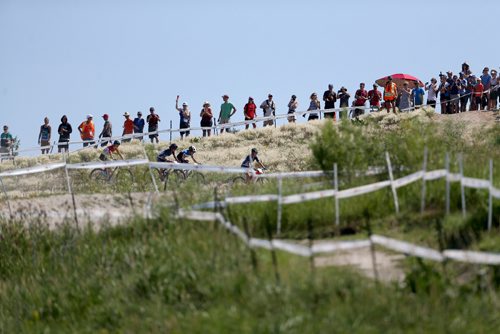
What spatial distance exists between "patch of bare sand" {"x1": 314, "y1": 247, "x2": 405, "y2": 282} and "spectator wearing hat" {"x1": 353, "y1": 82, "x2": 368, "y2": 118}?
24.7m

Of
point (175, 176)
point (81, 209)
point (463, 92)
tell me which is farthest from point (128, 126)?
point (81, 209)

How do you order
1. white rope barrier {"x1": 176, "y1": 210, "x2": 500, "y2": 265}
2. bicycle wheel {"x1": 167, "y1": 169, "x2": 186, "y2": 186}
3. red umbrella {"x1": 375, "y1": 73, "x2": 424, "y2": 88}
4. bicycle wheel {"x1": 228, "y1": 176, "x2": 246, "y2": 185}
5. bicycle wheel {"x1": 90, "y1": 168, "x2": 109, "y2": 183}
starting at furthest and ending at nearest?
1. red umbrella {"x1": 375, "y1": 73, "x2": 424, "y2": 88}
2. bicycle wheel {"x1": 90, "y1": 168, "x2": 109, "y2": 183}
3. bicycle wheel {"x1": 167, "y1": 169, "x2": 186, "y2": 186}
4. bicycle wheel {"x1": 228, "y1": 176, "x2": 246, "y2": 185}
5. white rope barrier {"x1": 176, "y1": 210, "x2": 500, "y2": 265}

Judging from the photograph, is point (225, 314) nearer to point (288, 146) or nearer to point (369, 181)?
point (369, 181)

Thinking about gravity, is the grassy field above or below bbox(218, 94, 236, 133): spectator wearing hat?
below

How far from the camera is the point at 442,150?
2262 cm

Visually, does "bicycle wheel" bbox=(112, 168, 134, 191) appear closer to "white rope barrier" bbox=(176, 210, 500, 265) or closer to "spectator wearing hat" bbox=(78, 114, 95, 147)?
"spectator wearing hat" bbox=(78, 114, 95, 147)

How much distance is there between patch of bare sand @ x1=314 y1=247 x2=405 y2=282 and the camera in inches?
674

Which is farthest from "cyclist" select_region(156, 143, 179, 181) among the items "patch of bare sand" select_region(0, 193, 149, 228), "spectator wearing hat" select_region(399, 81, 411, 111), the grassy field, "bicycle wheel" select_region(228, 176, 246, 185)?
"spectator wearing hat" select_region(399, 81, 411, 111)

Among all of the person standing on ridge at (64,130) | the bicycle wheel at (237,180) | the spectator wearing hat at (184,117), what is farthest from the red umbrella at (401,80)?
the bicycle wheel at (237,180)

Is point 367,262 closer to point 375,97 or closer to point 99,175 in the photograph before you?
point 99,175

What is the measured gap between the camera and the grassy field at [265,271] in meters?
14.9

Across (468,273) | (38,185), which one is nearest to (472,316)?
(468,273)

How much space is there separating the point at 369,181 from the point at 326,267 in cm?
595

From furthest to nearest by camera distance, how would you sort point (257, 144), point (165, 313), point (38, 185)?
point (257, 144), point (38, 185), point (165, 313)
